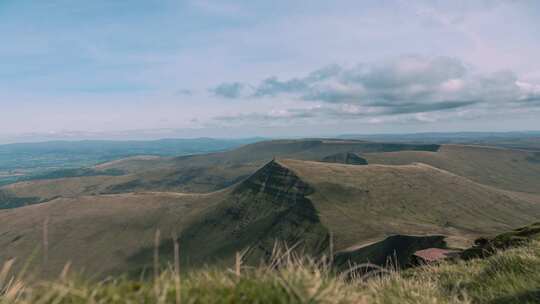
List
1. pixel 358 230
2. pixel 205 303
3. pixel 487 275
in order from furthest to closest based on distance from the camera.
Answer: pixel 358 230
pixel 487 275
pixel 205 303

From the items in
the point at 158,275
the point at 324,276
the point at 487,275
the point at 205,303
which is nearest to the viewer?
the point at 205,303

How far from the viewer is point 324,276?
5.30 m

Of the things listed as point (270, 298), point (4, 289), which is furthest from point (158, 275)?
point (4, 289)

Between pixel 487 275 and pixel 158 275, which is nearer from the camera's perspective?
pixel 158 275

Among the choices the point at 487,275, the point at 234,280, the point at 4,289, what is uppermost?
the point at 234,280

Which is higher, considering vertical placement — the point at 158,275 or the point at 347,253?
the point at 158,275

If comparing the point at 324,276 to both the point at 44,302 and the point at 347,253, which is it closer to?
the point at 44,302

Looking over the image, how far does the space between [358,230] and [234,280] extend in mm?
184633

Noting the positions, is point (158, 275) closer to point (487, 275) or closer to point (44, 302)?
point (44, 302)

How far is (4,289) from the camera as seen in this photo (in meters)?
5.63

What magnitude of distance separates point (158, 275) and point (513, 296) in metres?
6.38

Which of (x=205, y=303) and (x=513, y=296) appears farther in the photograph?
(x=513, y=296)

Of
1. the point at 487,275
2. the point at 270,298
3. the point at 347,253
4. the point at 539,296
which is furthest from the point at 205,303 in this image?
the point at 347,253

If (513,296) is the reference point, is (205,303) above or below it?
above
